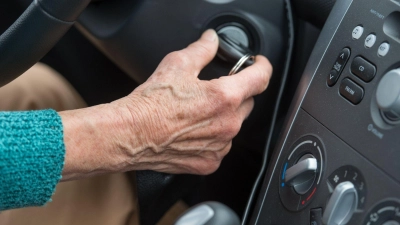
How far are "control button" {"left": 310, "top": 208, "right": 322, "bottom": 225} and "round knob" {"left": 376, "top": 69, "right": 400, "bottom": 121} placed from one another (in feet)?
0.41

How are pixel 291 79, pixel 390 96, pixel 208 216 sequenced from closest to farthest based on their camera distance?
pixel 390 96 → pixel 208 216 → pixel 291 79

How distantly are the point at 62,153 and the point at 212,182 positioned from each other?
536 mm

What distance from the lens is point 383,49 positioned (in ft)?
1.74

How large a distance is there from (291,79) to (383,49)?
27 cm

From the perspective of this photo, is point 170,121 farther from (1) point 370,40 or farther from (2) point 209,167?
(1) point 370,40

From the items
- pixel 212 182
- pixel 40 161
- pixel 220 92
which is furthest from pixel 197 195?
pixel 40 161

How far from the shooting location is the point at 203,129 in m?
0.66

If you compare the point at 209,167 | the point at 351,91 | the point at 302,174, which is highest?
the point at 351,91

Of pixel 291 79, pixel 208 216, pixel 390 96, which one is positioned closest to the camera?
pixel 390 96

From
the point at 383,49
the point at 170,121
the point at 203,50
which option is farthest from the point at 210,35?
the point at 383,49

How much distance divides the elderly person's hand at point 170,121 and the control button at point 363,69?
0.15m

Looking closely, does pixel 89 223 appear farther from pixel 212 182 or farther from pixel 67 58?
pixel 67 58

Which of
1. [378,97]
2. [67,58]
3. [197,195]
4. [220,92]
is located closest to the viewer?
[378,97]

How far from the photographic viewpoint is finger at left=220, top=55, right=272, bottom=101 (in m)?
0.66
